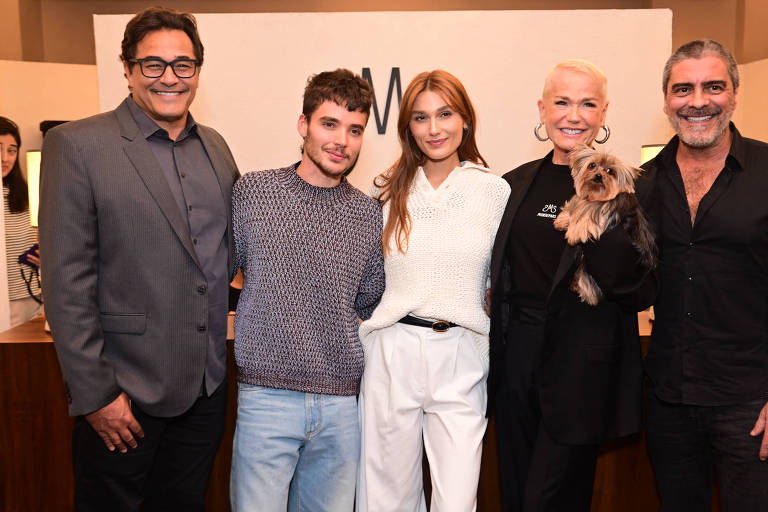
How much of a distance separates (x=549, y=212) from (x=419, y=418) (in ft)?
2.88

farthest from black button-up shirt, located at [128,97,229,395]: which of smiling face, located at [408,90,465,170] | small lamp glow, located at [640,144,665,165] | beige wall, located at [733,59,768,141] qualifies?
beige wall, located at [733,59,768,141]

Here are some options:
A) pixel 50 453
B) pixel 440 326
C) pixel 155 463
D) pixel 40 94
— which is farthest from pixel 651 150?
pixel 40 94

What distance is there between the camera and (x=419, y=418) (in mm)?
2266

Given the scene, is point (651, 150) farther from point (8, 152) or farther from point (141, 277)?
point (8, 152)

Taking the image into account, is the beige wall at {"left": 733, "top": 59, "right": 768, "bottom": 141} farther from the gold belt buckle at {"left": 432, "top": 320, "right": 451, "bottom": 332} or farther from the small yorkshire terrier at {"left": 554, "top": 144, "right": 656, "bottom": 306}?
the gold belt buckle at {"left": 432, "top": 320, "right": 451, "bottom": 332}

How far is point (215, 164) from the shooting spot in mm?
2236

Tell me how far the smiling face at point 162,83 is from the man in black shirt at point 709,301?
1608 mm

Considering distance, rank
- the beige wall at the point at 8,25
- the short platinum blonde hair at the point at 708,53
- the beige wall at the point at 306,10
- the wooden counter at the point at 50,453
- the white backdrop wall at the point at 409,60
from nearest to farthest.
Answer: the short platinum blonde hair at the point at 708,53
the wooden counter at the point at 50,453
the white backdrop wall at the point at 409,60
the beige wall at the point at 8,25
the beige wall at the point at 306,10

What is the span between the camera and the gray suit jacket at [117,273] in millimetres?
1905

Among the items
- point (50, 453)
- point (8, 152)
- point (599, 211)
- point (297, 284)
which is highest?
point (8, 152)

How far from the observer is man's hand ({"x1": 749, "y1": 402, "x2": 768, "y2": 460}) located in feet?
6.88

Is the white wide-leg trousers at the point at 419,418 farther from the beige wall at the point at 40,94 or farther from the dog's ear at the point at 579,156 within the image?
the beige wall at the point at 40,94

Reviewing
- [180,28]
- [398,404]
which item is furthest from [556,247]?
[180,28]

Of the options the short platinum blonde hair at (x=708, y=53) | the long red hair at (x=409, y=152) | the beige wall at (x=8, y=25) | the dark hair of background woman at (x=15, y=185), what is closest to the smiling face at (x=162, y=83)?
the long red hair at (x=409, y=152)
